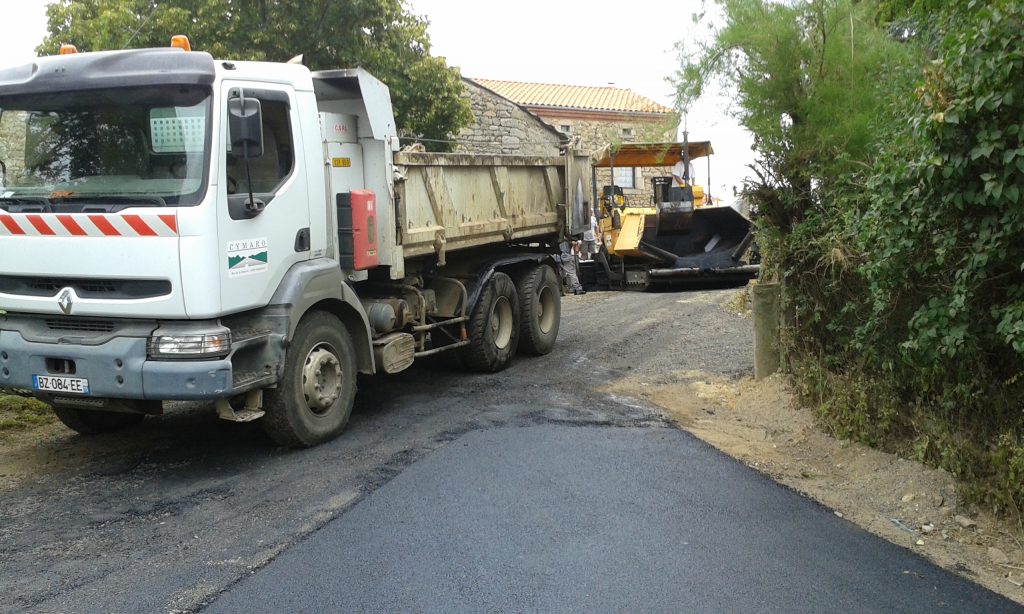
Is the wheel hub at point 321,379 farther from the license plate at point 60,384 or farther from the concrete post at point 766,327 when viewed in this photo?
the concrete post at point 766,327

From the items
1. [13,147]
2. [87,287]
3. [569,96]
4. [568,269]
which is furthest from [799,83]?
[569,96]

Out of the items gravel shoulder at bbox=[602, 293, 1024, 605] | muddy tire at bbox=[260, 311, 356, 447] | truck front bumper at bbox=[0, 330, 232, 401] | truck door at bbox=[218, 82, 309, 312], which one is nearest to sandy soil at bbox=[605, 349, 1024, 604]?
gravel shoulder at bbox=[602, 293, 1024, 605]

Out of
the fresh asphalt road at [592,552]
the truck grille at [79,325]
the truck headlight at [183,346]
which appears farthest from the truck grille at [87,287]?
the fresh asphalt road at [592,552]

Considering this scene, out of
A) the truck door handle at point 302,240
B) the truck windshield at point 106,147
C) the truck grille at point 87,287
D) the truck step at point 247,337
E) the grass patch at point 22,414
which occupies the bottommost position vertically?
the grass patch at point 22,414

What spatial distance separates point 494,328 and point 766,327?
9.03ft

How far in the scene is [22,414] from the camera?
7105 millimetres

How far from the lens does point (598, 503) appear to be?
17.1ft

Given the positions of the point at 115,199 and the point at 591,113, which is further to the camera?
the point at 591,113

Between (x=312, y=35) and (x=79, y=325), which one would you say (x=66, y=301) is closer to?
(x=79, y=325)

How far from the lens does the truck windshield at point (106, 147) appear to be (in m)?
5.47

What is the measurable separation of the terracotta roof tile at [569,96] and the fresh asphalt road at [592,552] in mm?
26247

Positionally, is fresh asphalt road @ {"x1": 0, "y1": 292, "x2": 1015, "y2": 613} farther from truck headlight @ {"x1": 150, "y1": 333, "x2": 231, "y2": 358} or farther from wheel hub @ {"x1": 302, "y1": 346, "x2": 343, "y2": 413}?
truck headlight @ {"x1": 150, "y1": 333, "x2": 231, "y2": 358}

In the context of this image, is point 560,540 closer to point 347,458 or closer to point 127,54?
point 347,458

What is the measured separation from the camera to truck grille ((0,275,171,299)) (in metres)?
5.42
